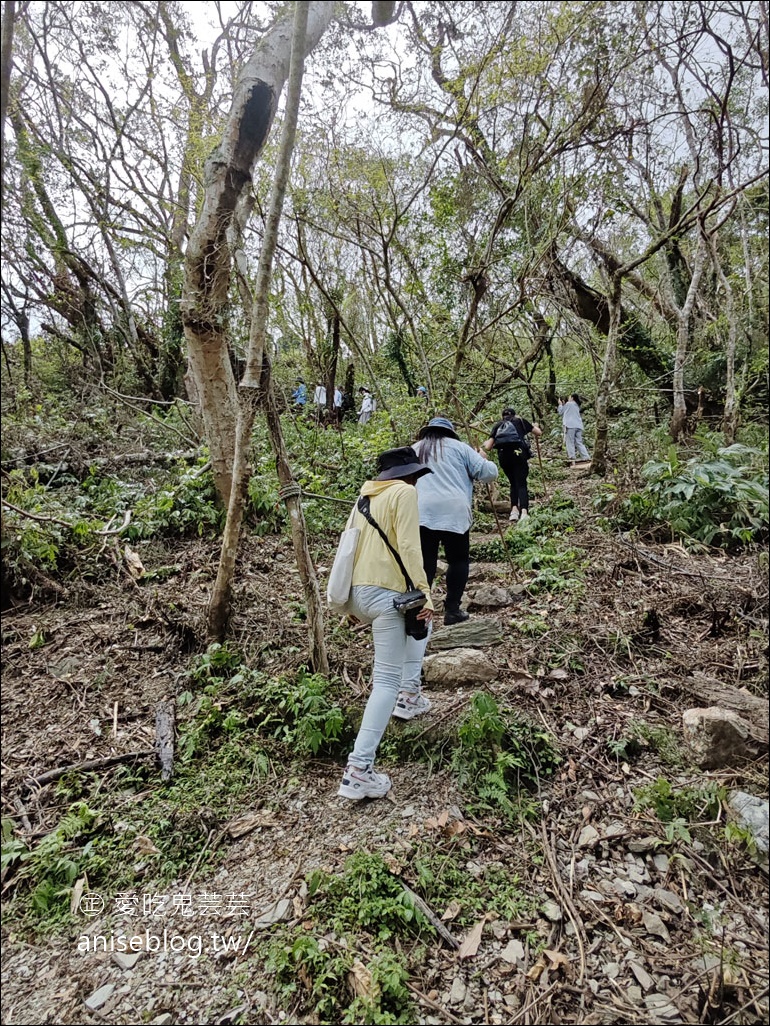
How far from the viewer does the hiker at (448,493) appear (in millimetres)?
4270

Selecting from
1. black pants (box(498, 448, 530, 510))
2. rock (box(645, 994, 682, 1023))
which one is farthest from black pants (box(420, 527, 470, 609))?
black pants (box(498, 448, 530, 510))

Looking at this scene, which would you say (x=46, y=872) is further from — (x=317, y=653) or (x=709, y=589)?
(x=709, y=589)

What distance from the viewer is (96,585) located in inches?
215

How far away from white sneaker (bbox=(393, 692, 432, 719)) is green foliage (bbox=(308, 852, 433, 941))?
Answer: 1.01 m

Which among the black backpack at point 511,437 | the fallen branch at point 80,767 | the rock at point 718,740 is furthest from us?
the black backpack at point 511,437

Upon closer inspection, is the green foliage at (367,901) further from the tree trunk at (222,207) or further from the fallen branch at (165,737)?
the tree trunk at (222,207)

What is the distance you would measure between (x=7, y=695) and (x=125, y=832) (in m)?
2.02

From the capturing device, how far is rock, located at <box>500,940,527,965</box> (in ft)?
7.16

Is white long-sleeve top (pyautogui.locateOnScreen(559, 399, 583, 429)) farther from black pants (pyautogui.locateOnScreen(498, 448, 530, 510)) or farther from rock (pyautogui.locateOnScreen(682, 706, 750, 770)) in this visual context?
→ rock (pyautogui.locateOnScreen(682, 706, 750, 770))

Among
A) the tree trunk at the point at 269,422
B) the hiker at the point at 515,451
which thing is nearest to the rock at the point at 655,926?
the tree trunk at the point at 269,422

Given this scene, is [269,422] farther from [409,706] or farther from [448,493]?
[409,706]

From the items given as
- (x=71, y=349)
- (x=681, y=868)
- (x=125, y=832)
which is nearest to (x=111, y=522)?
(x=125, y=832)

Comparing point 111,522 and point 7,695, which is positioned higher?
point 111,522

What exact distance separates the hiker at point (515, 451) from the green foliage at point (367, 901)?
211 inches
